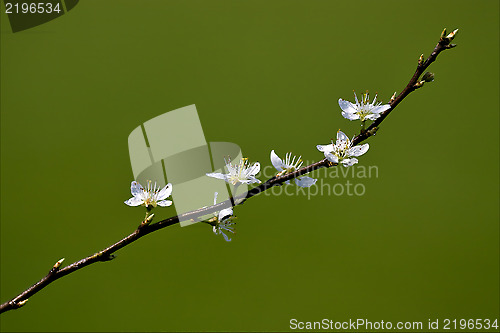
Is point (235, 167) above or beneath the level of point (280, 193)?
above

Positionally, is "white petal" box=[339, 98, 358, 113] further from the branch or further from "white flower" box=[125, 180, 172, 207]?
"white flower" box=[125, 180, 172, 207]

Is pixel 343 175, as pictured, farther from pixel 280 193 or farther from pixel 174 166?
pixel 174 166

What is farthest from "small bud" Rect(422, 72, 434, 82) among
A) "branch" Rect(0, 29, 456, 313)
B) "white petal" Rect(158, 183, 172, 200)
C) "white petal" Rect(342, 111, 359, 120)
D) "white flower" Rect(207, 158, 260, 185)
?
"white petal" Rect(158, 183, 172, 200)

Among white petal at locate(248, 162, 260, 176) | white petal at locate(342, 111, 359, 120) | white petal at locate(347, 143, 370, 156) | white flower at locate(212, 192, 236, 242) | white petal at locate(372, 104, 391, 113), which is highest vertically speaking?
white petal at locate(372, 104, 391, 113)

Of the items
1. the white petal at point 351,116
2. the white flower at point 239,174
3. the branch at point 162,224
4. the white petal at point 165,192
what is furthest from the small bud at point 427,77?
the white petal at point 165,192

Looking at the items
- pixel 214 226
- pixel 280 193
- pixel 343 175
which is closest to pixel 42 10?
pixel 280 193

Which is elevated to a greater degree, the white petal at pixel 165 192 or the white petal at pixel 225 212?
the white petal at pixel 165 192

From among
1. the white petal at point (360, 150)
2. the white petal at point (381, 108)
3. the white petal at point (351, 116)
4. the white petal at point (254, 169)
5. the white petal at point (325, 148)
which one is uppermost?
the white petal at point (381, 108)

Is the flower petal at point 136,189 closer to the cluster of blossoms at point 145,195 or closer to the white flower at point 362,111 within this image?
the cluster of blossoms at point 145,195
